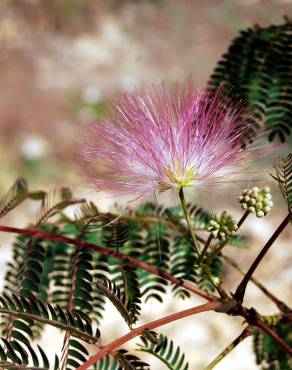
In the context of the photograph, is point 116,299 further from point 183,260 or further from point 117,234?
point 183,260

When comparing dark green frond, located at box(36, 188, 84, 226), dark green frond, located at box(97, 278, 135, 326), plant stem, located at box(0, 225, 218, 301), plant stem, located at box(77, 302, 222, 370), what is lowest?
plant stem, located at box(77, 302, 222, 370)

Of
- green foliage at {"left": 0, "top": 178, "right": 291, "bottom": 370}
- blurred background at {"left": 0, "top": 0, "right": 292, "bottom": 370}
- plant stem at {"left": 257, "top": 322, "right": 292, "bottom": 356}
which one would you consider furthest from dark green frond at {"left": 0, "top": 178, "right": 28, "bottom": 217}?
blurred background at {"left": 0, "top": 0, "right": 292, "bottom": 370}

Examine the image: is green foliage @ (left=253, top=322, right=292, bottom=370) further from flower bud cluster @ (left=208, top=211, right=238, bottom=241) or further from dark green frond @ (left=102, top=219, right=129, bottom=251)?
flower bud cluster @ (left=208, top=211, right=238, bottom=241)

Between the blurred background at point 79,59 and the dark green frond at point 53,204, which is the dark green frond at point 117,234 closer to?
the dark green frond at point 53,204

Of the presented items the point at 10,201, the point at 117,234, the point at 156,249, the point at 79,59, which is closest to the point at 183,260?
the point at 156,249

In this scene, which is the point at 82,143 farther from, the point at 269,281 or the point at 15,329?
the point at 269,281
